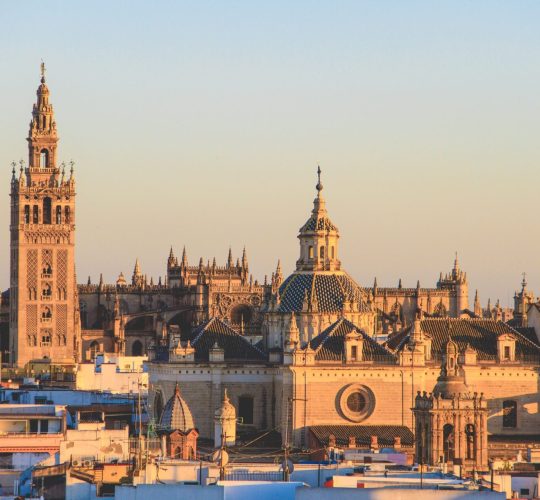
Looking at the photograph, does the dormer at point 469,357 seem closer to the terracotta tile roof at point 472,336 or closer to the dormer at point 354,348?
the terracotta tile roof at point 472,336

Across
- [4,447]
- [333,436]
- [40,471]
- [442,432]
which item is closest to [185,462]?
[40,471]

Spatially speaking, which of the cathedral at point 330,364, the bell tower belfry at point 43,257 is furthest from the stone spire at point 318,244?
the bell tower belfry at point 43,257

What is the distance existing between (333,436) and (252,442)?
3.63 metres

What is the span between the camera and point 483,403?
101 m

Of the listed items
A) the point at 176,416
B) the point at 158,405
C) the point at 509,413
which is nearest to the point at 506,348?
the point at 509,413

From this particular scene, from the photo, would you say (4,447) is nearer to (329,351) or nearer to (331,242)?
(329,351)

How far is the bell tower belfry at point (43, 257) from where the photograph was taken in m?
192

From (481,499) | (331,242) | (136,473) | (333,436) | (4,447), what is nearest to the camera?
(481,499)

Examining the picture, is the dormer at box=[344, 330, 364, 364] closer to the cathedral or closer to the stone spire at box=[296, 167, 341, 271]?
the cathedral

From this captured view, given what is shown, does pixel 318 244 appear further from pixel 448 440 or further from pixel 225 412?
pixel 448 440

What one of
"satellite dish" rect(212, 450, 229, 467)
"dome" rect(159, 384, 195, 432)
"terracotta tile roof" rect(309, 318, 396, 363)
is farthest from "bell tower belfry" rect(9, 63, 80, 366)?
"satellite dish" rect(212, 450, 229, 467)

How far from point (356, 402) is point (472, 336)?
303 inches

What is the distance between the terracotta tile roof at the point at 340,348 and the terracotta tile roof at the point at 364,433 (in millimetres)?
3004

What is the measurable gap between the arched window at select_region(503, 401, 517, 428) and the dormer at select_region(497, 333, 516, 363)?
6.35 feet
